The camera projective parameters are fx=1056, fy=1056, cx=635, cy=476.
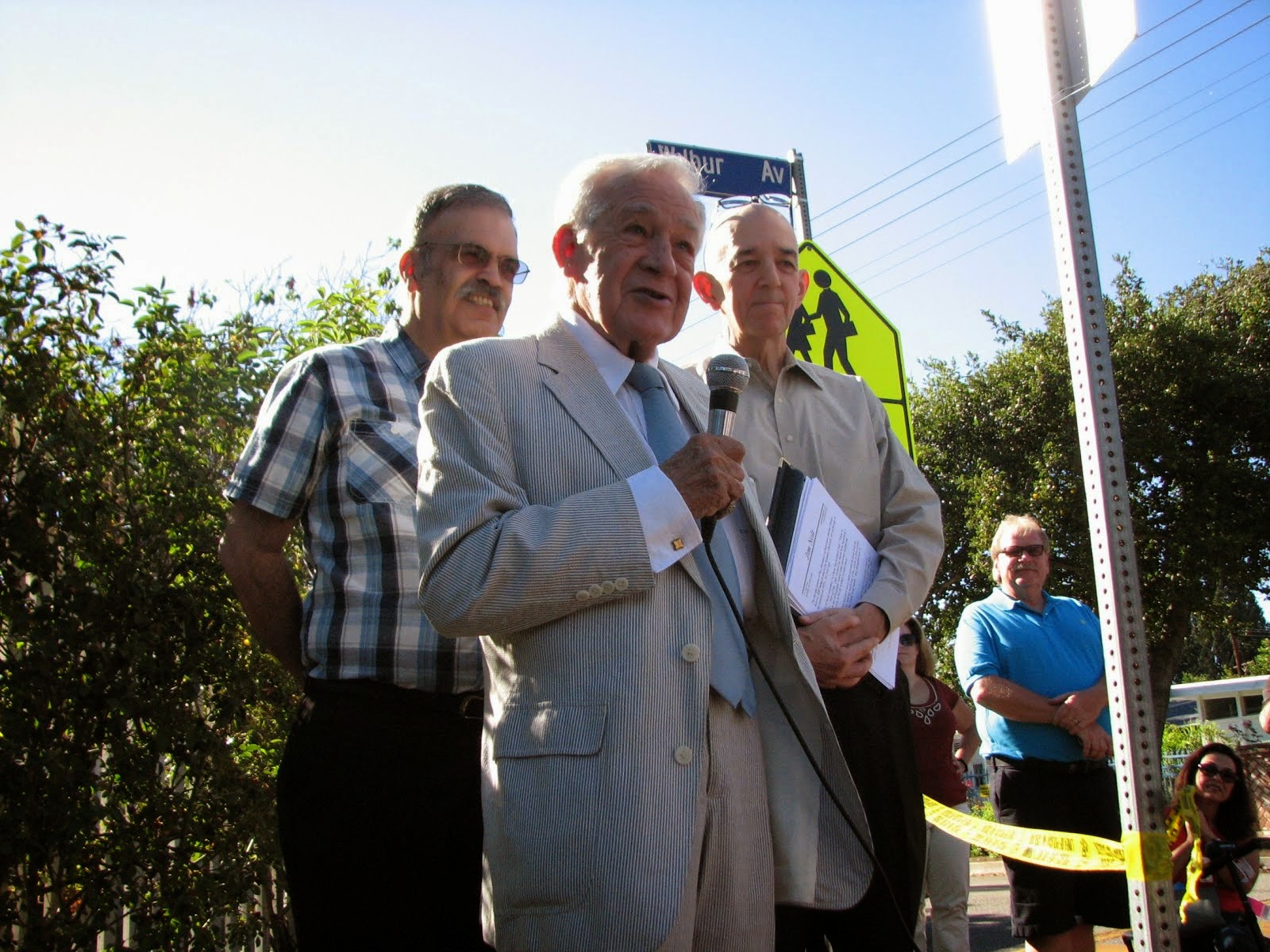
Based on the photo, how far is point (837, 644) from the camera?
208 cm

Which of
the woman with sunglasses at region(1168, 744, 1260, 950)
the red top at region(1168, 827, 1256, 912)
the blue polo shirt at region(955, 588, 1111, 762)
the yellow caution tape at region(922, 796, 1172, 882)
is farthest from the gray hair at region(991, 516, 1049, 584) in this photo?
the woman with sunglasses at region(1168, 744, 1260, 950)

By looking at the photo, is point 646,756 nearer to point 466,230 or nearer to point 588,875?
point 588,875

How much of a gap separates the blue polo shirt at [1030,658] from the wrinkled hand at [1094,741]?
7cm

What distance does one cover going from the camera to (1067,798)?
4.53 meters

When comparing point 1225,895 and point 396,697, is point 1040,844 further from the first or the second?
point 396,697

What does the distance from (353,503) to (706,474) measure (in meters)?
1.06

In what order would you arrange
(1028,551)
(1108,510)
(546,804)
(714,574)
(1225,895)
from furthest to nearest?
(1225,895) < (1028,551) < (1108,510) < (714,574) < (546,804)

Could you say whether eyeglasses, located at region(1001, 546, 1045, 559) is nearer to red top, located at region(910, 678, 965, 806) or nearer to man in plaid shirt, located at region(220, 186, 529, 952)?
red top, located at region(910, 678, 965, 806)

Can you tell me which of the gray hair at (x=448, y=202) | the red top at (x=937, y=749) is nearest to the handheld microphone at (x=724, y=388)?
the gray hair at (x=448, y=202)

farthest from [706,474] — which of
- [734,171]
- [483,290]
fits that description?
[734,171]

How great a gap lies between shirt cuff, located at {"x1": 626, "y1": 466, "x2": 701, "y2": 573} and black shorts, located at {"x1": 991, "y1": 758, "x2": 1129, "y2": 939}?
10.7ft

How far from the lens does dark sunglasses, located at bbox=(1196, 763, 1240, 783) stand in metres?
6.88

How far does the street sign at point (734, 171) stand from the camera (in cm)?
706

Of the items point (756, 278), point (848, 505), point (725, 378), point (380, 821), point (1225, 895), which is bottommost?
point (1225, 895)
